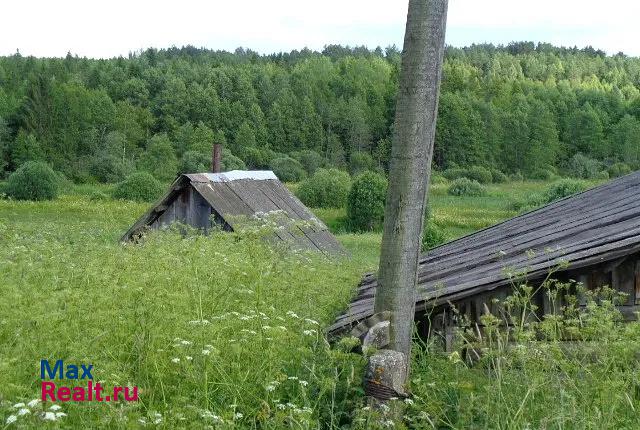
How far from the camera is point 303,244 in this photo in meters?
18.6

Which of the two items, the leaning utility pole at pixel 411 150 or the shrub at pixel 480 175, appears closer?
the leaning utility pole at pixel 411 150

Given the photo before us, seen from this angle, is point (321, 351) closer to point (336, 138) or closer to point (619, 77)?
point (336, 138)

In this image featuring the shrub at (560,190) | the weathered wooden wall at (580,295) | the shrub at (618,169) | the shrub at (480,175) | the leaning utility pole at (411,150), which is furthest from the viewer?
the shrub at (618,169)

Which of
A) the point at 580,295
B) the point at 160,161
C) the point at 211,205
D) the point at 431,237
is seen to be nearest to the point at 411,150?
the point at 580,295

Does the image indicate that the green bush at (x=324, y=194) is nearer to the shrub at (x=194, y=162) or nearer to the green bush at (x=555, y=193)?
the green bush at (x=555, y=193)

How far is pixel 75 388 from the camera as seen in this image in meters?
4.79

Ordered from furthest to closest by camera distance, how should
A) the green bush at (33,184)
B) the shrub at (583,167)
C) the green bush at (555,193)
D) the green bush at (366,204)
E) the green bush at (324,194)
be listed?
the shrub at (583,167), the green bush at (324,194), the green bush at (33,184), the green bush at (555,193), the green bush at (366,204)

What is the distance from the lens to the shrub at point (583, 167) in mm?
101125

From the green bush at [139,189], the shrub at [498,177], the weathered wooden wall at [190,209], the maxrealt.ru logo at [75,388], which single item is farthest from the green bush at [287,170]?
the maxrealt.ru logo at [75,388]

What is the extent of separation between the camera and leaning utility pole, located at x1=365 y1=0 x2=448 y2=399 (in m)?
5.68

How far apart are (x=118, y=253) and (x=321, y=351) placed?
3.21 m

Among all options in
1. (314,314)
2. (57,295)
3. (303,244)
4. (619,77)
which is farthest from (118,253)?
(619,77)

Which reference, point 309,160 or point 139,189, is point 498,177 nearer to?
point 309,160

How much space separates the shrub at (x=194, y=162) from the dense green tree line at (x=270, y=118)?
0.22m
